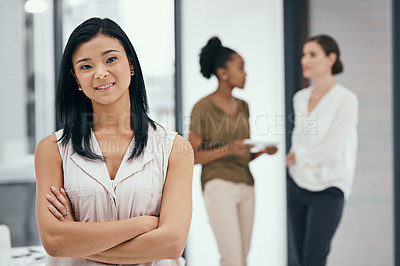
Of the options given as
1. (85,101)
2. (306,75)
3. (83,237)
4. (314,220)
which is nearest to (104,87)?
(85,101)

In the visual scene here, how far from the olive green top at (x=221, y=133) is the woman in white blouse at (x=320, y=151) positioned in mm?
466

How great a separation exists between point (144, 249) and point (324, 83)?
88.6 inches

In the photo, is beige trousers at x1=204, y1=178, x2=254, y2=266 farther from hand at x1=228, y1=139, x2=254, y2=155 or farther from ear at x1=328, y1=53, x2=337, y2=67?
ear at x1=328, y1=53, x2=337, y2=67

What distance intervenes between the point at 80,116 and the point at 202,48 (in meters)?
1.62

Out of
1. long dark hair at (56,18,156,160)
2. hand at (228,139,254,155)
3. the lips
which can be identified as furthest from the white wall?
the lips

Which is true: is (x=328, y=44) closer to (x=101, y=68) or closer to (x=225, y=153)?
(x=225, y=153)

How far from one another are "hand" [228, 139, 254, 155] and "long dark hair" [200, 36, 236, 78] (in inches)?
21.7

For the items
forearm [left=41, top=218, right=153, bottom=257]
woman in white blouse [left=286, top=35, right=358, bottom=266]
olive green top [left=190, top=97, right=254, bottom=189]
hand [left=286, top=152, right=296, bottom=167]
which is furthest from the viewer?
hand [left=286, top=152, right=296, bottom=167]

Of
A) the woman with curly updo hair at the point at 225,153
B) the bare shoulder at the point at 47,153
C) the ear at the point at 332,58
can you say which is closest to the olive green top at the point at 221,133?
the woman with curly updo hair at the point at 225,153

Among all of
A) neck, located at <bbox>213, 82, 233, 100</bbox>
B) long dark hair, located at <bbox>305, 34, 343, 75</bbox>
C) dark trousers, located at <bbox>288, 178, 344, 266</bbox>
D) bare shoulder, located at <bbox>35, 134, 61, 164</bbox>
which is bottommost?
dark trousers, located at <bbox>288, 178, 344, 266</bbox>

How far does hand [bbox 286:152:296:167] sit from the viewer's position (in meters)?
3.41

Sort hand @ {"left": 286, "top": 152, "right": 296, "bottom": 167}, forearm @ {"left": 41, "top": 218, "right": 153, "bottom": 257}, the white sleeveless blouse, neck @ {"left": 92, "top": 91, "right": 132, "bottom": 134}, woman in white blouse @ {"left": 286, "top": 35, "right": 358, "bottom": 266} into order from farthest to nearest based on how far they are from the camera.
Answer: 1. hand @ {"left": 286, "top": 152, "right": 296, "bottom": 167}
2. woman in white blouse @ {"left": 286, "top": 35, "right": 358, "bottom": 266}
3. neck @ {"left": 92, "top": 91, "right": 132, "bottom": 134}
4. the white sleeveless blouse
5. forearm @ {"left": 41, "top": 218, "right": 153, "bottom": 257}

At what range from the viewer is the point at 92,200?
1.71 meters

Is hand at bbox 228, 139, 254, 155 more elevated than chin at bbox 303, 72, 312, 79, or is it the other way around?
chin at bbox 303, 72, 312, 79
